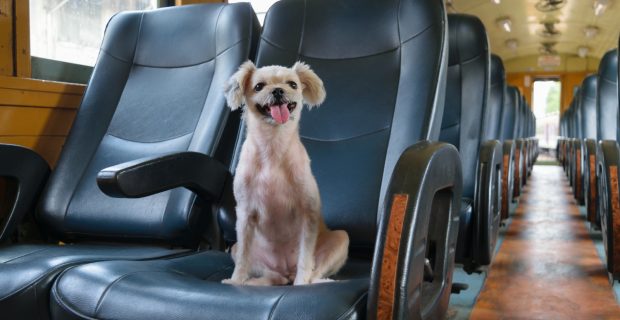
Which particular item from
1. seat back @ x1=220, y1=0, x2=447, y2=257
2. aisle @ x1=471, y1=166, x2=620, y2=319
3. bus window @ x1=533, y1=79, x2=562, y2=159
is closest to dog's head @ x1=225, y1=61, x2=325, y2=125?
seat back @ x1=220, y1=0, x2=447, y2=257

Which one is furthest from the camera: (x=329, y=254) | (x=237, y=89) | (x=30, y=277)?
(x=237, y=89)

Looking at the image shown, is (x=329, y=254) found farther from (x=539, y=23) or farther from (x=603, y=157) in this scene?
(x=539, y=23)

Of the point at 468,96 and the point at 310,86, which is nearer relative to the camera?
the point at 310,86

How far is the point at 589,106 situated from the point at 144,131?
13.5ft

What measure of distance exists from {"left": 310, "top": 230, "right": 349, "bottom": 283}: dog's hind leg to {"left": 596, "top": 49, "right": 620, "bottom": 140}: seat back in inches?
96.4

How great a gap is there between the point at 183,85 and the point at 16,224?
62 centimetres

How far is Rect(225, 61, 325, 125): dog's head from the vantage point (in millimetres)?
1426

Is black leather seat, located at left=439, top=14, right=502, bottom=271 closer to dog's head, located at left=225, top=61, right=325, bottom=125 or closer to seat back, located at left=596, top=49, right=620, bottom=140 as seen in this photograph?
dog's head, located at left=225, top=61, right=325, bottom=125

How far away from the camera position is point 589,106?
16.1 feet

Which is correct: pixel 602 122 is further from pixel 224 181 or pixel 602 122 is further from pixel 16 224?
pixel 16 224

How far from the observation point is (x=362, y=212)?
59.2 inches

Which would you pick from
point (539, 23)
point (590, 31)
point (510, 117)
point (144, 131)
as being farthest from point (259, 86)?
point (590, 31)

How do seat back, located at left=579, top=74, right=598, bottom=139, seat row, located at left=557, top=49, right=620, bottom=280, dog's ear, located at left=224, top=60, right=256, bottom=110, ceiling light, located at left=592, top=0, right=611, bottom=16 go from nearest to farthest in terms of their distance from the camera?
dog's ear, located at left=224, top=60, right=256, bottom=110 < seat row, located at left=557, top=49, right=620, bottom=280 < seat back, located at left=579, top=74, right=598, bottom=139 < ceiling light, located at left=592, top=0, right=611, bottom=16

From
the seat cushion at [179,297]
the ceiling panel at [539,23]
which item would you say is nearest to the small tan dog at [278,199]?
the seat cushion at [179,297]
